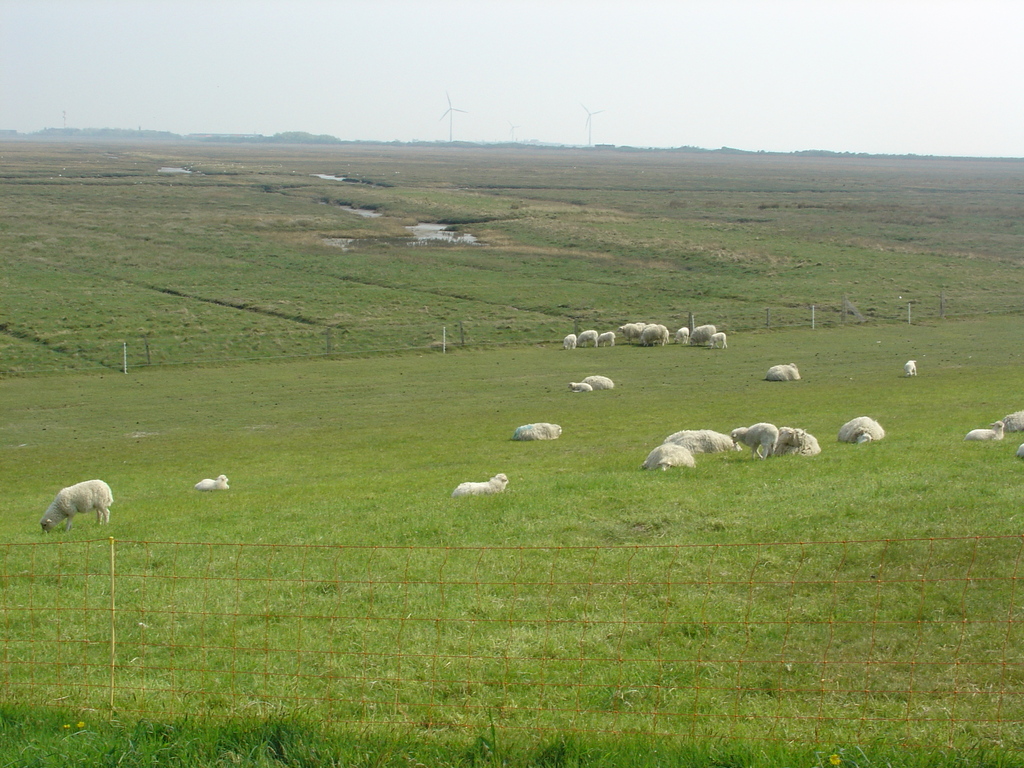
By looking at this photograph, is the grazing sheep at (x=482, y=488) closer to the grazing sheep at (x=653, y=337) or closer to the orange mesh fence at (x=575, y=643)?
the orange mesh fence at (x=575, y=643)

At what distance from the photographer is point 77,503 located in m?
15.4

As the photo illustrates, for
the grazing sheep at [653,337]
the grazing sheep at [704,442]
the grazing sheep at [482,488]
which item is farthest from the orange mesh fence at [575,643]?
the grazing sheep at [653,337]

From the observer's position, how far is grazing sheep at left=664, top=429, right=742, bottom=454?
63.1ft

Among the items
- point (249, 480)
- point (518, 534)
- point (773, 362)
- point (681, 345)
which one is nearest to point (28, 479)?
point (249, 480)

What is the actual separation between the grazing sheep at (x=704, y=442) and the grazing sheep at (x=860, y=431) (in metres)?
2.19

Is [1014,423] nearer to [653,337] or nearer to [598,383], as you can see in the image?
[598,383]

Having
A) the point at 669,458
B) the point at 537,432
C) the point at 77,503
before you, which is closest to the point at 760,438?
the point at 669,458

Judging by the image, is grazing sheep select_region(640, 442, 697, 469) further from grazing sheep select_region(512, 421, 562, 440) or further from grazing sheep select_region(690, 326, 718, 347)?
grazing sheep select_region(690, 326, 718, 347)

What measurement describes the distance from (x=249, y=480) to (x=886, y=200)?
12853 cm

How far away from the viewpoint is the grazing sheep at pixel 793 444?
58.3 feet

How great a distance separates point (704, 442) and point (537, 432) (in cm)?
526

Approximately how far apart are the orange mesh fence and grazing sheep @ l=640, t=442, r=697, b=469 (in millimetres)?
5721

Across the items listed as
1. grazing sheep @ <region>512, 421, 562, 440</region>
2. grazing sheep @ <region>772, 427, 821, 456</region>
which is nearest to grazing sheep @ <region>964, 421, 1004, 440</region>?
grazing sheep @ <region>772, 427, 821, 456</region>

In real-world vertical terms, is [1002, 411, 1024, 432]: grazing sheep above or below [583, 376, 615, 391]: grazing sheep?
above
